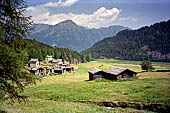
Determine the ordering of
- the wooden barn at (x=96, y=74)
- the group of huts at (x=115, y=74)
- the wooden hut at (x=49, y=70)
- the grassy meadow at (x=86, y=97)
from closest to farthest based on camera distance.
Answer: the grassy meadow at (x=86, y=97)
the group of huts at (x=115, y=74)
the wooden barn at (x=96, y=74)
the wooden hut at (x=49, y=70)

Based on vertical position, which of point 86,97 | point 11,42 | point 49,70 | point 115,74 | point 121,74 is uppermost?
point 11,42

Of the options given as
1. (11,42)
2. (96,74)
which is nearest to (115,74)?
(96,74)

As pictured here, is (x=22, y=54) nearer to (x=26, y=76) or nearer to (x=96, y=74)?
(x=26, y=76)

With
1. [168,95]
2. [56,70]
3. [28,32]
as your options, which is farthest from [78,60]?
[28,32]

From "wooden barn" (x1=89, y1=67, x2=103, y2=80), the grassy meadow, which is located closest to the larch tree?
the grassy meadow

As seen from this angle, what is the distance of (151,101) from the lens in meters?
23.3

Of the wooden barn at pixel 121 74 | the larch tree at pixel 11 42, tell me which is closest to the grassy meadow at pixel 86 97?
the larch tree at pixel 11 42

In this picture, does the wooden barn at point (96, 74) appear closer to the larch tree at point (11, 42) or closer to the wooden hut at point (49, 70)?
the wooden hut at point (49, 70)

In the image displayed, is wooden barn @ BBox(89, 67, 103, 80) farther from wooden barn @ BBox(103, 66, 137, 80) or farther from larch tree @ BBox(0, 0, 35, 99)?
larch tree @ BBox(0, 0, 35, 99)

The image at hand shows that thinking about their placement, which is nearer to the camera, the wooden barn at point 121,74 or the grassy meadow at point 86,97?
the grassy meadow at point 86,97

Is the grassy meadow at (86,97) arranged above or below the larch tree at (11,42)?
below

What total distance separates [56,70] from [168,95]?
79.7 metres

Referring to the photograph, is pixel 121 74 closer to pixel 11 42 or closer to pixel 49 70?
pixel 11 42

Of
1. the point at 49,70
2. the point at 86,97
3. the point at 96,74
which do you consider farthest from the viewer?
the point at 49,70
